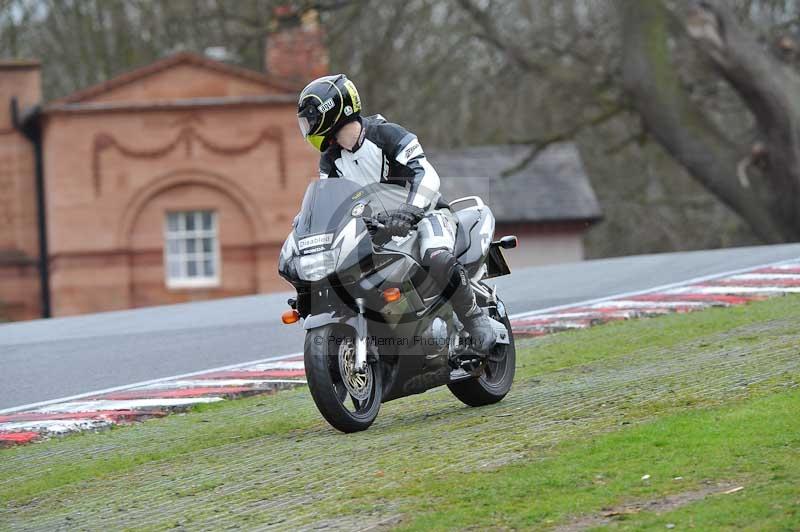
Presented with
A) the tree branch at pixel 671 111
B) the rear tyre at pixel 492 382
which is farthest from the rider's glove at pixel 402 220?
the tree branch at pixel 671 111

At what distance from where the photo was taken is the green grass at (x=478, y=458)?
6.12 metres

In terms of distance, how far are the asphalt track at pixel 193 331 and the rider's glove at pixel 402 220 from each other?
13.1 ft

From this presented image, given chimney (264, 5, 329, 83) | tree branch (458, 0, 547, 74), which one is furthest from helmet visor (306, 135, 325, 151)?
chimney (264, 5, 329, 83)

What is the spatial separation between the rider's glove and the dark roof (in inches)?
1342

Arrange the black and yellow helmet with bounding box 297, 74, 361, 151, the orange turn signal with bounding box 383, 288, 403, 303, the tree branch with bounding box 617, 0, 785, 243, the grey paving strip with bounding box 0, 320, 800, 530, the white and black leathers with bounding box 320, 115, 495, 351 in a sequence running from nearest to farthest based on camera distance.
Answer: the grey paving strip with bounding box 0, 320, 800, 530 → the orange turn signal with bounding box 383, 288, 403, 303 → the black and yellow helmet with bounding box 297, 74, 361, 151 → the white and black leathers with bounding box 320, 115, 495, 351 → the tree branch with bounding box 617, 0, 785, 243

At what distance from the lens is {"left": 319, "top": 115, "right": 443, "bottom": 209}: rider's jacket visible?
862cm

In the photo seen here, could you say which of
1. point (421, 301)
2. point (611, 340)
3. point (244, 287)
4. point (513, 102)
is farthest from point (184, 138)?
point (421, 301)

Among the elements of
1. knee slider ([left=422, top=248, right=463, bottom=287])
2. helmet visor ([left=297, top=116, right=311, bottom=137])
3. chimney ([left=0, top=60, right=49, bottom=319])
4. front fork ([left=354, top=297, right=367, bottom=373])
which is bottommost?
front fork ([left=354, top=297, right=367, bottom=373])

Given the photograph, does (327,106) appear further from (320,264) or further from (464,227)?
(464,227)

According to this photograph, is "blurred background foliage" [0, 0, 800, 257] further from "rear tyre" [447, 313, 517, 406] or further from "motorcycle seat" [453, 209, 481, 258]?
"rear tyre" [447, 313, 517, 406]

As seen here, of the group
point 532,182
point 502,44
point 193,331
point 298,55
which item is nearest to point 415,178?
point 193,331

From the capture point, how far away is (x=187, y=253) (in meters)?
37.7

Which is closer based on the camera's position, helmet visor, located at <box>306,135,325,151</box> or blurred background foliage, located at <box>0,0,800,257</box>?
helmet visor, located at <box>306,135,325,151</box>

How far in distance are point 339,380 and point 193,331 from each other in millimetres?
7049
